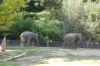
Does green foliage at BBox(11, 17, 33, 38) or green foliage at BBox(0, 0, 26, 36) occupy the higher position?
green foliage at BBox(0, 0, 26, 36)

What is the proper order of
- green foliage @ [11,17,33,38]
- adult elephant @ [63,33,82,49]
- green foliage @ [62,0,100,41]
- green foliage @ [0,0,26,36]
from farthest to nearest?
1. green foliage @ [11,17,33,38]
2. green foliage @ [62,0,100,41]
3. adult elephant @ [63,33,82,49]
4. green foliage @ [0,0,26,36]

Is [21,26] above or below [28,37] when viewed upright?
above

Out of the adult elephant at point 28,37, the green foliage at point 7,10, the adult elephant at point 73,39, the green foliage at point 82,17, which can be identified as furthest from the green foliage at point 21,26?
the green foliage at point 7,10

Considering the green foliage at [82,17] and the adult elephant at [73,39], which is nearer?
the adult elephant at [73,39]

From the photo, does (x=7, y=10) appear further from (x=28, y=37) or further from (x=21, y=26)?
(x=21, y=26)

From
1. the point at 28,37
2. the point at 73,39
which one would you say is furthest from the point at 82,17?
the point at 28,37

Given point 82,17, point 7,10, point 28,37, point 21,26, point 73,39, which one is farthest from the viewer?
point 21,26

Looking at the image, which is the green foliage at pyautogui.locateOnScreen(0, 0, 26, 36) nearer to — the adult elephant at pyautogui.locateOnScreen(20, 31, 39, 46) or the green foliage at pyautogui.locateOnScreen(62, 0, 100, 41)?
the adult elephant at pyautogui.locateOnScreen(20, 31, 39, 46)

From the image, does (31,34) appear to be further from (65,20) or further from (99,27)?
(99,27)

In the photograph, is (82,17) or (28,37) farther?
(82,17)

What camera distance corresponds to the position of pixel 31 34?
29.6 m

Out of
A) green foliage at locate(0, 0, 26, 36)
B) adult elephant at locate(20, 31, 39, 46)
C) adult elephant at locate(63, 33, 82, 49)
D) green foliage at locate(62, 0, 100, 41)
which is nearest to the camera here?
green foliage at locate(0, 0, 26, 36)

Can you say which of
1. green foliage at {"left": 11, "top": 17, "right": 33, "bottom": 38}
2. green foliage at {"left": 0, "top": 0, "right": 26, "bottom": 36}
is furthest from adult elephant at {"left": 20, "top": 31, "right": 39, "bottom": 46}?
green foliage at {"left": 0, "top": 0, "right": 26, "bottom": 36}

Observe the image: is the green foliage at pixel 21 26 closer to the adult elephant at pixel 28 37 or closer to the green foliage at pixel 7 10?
the adult elephant at pixel 28 37
